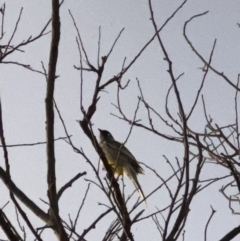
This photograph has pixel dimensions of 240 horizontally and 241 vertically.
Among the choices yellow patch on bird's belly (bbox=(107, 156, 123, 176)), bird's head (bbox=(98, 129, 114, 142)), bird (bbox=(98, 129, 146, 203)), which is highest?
bird's head (bbox=(98, 129, 114, 142))

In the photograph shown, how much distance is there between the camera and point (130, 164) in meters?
7.82

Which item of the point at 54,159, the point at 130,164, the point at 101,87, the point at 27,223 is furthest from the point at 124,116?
the point at 130,164

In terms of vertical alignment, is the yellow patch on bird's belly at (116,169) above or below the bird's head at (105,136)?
below

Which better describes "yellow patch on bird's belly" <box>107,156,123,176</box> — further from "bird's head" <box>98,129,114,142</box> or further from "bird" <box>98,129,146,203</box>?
"bird's head" <box>98,129,114,142</box>

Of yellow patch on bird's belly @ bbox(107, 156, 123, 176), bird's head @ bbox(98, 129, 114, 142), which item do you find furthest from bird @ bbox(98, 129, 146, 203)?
bird's head @ bbox(98, 129, 114, 142)

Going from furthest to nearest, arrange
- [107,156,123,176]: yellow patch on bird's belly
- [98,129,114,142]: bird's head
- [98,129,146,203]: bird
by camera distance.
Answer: [98,129,114,142]: bird's head
[98,129,146,203]: bird
[107,156,123,176]: yellow patch on bird's belly

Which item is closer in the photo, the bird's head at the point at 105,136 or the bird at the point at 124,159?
the bird at the point at 124,159

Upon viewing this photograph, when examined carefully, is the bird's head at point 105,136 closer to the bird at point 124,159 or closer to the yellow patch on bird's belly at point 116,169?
the bird at point 124,159

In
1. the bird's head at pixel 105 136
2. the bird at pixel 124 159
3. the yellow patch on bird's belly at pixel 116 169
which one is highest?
the bird's head at pixel 105 136

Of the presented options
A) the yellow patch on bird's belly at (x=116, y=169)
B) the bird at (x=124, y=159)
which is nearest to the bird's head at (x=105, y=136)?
the bird at (x=124, y=159)

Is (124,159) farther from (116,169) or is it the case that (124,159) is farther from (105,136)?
(116,169)

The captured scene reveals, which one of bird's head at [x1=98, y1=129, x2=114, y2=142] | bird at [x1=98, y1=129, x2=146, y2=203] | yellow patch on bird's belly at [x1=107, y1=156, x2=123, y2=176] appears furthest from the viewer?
bird's head at [x1=98, y1=129, x2=114, y2=142]

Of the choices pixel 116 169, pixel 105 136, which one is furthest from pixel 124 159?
pixel 116 169

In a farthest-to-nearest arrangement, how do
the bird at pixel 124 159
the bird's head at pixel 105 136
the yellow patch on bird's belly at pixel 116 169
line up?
the bird's head at pixel 105 136 < the bird at pixel 124 159 < the yellow patch on bird's belly at pixel 116 169
